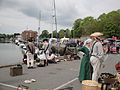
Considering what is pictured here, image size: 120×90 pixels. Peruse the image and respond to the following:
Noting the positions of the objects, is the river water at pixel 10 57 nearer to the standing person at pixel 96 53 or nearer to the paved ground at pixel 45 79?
the paved ground at pixel 45 79

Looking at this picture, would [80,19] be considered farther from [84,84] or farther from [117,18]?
[84,84]

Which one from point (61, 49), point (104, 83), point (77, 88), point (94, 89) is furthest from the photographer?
point (61, 49)

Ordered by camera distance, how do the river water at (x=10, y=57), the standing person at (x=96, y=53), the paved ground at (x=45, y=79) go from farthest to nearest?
the river water at (x=10, y=57), the paved ground at (x=45, y=79), the standing person at (x=96, y=53)

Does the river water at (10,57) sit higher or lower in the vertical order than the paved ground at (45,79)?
higher

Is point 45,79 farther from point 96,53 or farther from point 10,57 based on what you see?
point 10,57

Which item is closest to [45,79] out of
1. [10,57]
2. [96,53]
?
[96,53]

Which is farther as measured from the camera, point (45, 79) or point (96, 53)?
point (45, 79)

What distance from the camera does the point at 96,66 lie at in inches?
170

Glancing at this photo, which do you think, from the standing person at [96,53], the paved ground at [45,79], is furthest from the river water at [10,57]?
the standing person at [96,53]

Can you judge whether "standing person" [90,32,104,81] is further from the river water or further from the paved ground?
the river water

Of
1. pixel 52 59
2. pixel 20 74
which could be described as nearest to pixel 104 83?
pixel 20 74

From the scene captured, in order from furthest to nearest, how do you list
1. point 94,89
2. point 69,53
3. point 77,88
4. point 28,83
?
point 69,53, point 28,83, point 77,88, point 94,89

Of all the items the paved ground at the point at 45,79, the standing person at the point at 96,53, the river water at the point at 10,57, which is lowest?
the paved ground at the point at 45,79

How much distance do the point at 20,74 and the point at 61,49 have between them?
353 inches
